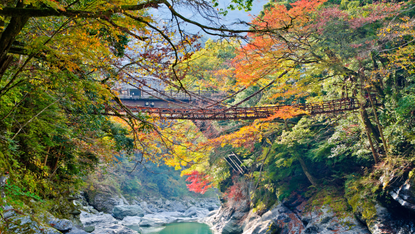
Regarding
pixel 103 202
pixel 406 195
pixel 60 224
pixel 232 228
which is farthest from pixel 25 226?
pixel 103 202

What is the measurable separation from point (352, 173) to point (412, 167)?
2278 mm

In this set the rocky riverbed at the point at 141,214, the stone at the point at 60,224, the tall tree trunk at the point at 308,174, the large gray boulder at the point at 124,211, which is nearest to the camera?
the stone at the point at 60,224

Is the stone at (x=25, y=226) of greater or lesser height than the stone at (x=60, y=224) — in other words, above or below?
above

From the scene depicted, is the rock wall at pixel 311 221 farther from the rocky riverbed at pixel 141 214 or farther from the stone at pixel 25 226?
the stone at pixel 25 226

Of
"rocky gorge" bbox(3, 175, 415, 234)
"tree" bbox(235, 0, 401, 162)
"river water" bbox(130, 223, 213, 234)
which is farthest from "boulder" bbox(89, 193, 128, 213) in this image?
"tree" bbox(235, 0, 401, 162)

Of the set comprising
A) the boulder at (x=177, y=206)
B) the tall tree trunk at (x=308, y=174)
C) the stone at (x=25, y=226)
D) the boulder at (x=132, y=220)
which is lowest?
the boulder at (x=177, y=206)

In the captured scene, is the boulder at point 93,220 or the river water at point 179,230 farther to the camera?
the river water at point 179,230

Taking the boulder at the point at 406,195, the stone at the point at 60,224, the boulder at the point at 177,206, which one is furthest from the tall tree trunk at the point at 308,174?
the boulder at the point at 177,206

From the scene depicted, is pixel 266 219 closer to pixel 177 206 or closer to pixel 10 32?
pixel 10 32


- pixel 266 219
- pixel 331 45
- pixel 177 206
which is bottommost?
pixel 177 206

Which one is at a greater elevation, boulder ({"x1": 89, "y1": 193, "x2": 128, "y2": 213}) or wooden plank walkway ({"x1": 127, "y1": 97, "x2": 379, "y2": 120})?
wooden plank walkway ({"x1": 127, "y1": 97, "x2": 379, "y2": 120})

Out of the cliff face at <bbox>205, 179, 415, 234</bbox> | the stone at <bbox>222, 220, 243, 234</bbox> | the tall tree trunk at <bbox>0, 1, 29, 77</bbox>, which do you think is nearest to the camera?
the tall tree trunk at <bbox>0, 1, 29, 77</bbox>

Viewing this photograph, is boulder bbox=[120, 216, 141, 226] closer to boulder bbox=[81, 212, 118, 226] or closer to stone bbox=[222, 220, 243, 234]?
boulder bbox=[81, 212, 118, 226]

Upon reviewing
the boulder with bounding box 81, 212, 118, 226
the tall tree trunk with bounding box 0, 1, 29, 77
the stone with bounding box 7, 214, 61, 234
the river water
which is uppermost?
the tall tree trunk with bounding box 0, 1, 29, 77
